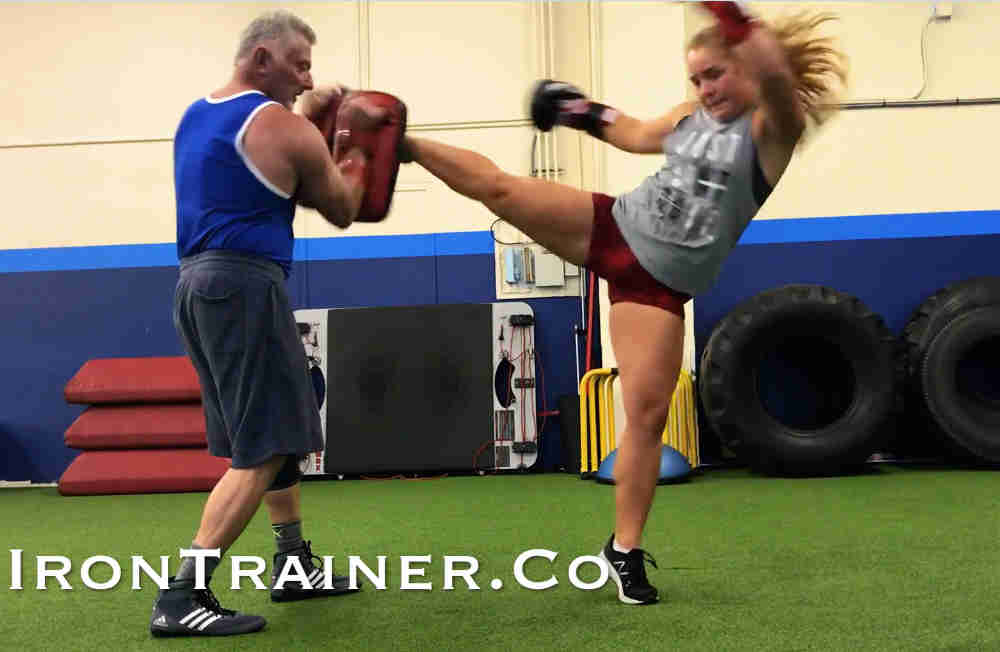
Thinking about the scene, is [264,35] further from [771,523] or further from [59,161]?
[59,161]

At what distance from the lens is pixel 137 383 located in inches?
223

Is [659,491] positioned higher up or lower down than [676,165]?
lower down

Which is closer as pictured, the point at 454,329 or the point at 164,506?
the point at 164,506

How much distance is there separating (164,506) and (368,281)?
2.19m

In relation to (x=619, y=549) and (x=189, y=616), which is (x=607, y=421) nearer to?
(x=619, y=549)

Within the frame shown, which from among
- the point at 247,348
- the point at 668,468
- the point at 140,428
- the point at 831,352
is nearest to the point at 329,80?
the point at 140,428

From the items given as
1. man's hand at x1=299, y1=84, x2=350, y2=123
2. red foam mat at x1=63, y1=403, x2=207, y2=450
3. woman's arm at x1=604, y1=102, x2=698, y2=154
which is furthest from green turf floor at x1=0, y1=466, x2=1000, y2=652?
man's hand at x1=299, y1=84, x2=350, y2=123

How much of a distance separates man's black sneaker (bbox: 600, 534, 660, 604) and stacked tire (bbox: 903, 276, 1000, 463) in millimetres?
3667

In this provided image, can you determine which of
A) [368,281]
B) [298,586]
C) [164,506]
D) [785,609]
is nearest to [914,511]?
[785,609]

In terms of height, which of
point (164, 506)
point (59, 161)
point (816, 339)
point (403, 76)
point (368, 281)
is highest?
point (403, 76)

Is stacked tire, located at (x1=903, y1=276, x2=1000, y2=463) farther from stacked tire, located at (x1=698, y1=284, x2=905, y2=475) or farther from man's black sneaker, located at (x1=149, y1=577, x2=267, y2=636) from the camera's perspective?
man's black sneaker, located at (x1=149, y1=577, x2=267, y2=636)

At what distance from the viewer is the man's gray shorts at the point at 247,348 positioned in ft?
6.65

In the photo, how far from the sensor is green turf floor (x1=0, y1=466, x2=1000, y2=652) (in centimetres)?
193

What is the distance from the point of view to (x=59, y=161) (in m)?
6.48
